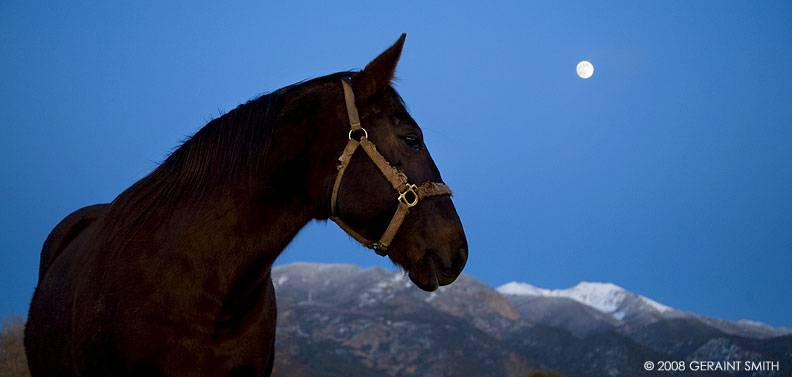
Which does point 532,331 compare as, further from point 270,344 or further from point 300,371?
point 270,344

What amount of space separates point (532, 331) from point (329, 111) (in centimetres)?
2474

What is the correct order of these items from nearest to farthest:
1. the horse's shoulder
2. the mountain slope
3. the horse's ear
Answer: the horse's ear
the horse's shoulder
the mountain slope

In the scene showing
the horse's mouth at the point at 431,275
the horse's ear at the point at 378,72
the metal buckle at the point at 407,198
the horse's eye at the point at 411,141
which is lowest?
the horse's mouth at the point at 431,275

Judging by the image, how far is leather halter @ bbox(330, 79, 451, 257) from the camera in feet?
7.32

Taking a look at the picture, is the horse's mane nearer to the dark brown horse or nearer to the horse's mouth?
the dark brown horse

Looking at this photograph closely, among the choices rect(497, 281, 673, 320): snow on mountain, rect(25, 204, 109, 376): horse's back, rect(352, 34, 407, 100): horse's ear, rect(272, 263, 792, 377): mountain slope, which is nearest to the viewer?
rect(352, 34, 407, 100): horse's ear

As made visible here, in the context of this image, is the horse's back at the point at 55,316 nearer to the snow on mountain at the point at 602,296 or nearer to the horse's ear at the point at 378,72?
the horse's ear at the point at 378,72

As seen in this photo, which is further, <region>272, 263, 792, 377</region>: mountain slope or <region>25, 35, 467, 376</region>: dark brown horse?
<region>272, 263, 792, 377</region>: mountain slope

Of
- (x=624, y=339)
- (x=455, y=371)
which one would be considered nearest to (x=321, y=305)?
(x=455, y=371)

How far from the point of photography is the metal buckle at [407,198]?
7.28 feet

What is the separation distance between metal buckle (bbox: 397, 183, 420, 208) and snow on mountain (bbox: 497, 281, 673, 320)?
86.3 feet

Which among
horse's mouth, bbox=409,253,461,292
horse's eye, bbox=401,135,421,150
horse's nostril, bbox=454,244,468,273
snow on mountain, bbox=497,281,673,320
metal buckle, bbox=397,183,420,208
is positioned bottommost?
horse's mouth, bbox=409,253,461,292

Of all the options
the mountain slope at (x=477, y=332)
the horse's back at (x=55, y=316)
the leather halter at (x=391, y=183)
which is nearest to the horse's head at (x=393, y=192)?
the leather halter at (x=391, y=183)

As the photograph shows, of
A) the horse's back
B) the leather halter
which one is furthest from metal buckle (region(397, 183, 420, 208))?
the horse's back
